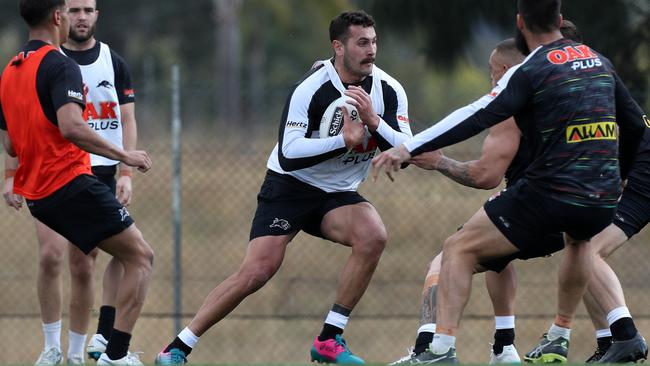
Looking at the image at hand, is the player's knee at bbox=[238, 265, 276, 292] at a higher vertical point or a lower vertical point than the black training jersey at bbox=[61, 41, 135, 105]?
lower

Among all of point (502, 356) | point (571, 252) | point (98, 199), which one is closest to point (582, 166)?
point (571, 252)

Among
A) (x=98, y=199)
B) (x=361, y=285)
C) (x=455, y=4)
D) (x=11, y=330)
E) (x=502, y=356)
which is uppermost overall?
(x=455, y=4)

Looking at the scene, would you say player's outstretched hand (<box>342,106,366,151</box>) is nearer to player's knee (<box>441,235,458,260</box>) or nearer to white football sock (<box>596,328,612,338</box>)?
player's knee (<box>441,235,458,260</box>)

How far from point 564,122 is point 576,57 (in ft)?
1.19

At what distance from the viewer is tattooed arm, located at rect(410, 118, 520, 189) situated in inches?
257

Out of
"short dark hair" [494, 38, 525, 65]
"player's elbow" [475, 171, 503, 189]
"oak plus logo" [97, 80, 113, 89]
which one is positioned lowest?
"player's elbow" [475, 171, 503, 189]

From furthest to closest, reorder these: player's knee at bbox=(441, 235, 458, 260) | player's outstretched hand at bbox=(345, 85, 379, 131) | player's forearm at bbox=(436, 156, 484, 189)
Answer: player's outstretched hand at bbox=(345, 85, 379, 131) < player's forearm at bbox=(436, 156, 484, 189) < player's knee at bbox=(441, 235, 458, 260)

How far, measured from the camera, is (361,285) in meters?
7.34

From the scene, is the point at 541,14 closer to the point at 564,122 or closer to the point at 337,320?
the point at 564,122

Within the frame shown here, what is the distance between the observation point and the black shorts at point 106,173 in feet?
26.4

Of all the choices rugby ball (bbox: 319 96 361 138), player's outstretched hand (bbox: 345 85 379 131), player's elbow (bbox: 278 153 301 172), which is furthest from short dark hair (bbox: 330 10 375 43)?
player's elbow (bbox: 278 153 301 172)

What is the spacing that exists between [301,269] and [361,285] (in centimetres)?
599

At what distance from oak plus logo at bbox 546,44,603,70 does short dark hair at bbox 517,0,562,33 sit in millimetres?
173

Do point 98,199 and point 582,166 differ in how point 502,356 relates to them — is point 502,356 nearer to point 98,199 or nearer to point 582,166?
point 582,166
